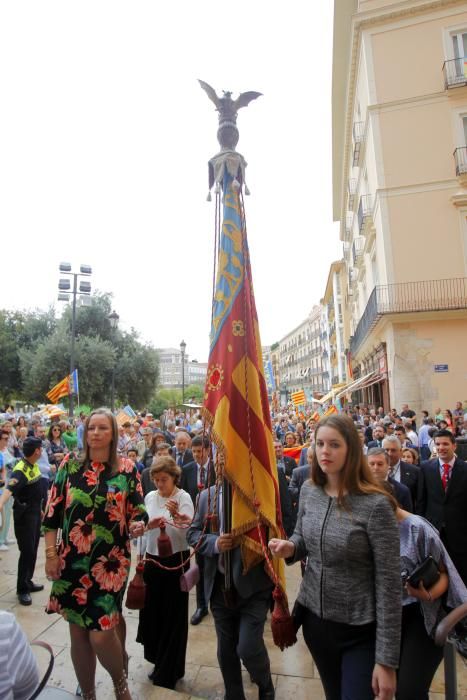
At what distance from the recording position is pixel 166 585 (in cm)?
349

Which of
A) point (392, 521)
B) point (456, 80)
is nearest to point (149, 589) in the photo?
point (392, 521)

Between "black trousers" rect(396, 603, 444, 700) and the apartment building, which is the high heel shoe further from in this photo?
the apartment building

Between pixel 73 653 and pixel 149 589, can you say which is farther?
pixel 149 589

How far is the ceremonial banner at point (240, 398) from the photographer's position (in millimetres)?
2908

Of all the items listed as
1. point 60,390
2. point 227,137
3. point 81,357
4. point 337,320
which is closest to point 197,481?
point 227,137

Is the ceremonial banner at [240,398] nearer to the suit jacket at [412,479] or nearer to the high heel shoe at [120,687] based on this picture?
the high heel shoe at [120,687]

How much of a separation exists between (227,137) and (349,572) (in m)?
3.14

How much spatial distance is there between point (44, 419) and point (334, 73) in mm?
21552

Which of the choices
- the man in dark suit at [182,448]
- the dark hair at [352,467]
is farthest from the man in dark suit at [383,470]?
the man in dark suit at [182,448]

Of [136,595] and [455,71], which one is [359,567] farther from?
[455,71]

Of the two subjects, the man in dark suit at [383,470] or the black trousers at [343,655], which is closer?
the black trousers at [343,655]

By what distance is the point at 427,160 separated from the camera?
1695 centimetres

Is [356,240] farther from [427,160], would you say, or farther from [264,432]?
[264,432]

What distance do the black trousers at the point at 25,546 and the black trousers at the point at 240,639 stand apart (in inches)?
116
